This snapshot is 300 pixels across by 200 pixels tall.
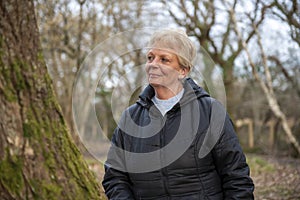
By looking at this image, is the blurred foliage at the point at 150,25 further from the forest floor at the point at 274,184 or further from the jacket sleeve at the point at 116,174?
the jacket sleeve at the point at 116,174

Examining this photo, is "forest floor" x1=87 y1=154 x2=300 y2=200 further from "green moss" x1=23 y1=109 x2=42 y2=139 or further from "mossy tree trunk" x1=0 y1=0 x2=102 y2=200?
"green moss" x1=23 y1=109 x2=42 y2=139

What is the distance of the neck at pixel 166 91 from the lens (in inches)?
93.6

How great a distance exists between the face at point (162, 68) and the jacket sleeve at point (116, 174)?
0.40 m

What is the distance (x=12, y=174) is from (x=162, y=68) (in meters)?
1.06

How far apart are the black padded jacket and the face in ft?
0.33

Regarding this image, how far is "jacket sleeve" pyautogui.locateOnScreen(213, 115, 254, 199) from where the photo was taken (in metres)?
2.22

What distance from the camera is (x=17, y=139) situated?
2387 millimetres

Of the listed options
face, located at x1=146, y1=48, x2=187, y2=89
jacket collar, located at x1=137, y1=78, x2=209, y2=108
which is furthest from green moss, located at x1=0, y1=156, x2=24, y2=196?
face, located at x1=146, y1=48, x2=187, y2=89

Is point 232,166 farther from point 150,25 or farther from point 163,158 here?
point 150,25

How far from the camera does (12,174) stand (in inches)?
92.4

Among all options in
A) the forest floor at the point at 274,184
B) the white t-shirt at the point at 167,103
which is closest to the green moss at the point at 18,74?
the white t-shirt at the point at 167,103

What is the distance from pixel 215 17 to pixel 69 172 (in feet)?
41.7

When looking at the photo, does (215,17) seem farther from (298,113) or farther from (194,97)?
(194,97)

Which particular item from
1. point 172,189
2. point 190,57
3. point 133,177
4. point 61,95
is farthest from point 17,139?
point 61,95
